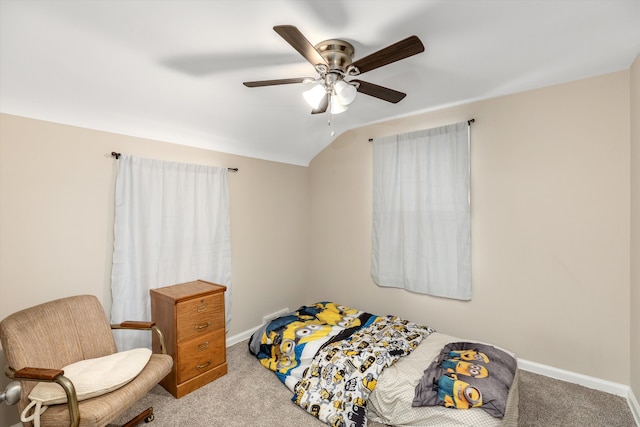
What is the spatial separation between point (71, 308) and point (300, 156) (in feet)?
9.37

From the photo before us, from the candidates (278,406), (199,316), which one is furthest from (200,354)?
(278,406)

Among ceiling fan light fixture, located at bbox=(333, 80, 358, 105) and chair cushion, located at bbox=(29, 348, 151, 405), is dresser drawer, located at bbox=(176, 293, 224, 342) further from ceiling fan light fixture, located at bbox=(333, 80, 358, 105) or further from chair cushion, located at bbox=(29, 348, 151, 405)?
ceiling fan light fixture, located at bbox=(333, 80, 358, 105)

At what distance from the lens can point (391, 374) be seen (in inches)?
80.7

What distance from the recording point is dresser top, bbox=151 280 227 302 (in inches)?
93.9

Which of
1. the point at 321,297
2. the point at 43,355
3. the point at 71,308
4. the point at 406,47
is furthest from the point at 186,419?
the point at 406,47

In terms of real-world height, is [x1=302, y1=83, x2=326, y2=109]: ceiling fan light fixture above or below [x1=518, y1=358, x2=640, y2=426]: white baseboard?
above

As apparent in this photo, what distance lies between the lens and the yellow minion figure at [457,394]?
170cm

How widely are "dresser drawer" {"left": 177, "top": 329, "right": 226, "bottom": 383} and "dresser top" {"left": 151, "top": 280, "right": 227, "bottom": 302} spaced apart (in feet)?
1.21

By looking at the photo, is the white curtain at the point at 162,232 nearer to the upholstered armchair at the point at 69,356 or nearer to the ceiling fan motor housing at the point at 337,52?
the upholstered armchair at the point at 69,356

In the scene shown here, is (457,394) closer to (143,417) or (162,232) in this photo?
(143,417)

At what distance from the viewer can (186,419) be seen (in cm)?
205

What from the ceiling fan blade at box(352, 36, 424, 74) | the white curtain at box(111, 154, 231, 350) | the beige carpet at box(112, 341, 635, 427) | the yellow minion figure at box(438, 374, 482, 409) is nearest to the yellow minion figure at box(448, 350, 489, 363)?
the yellow minion figure at box(438, 374, 482, 409)

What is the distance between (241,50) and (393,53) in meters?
1.02

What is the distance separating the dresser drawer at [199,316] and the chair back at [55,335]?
1.54ft
